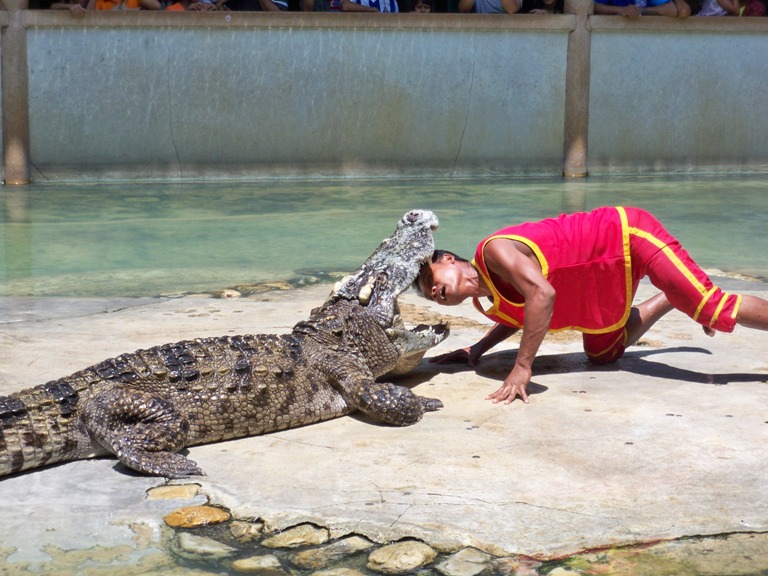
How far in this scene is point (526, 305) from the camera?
3414 mm

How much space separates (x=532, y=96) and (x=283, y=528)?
857 centimetres

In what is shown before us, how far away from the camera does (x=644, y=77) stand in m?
10.7

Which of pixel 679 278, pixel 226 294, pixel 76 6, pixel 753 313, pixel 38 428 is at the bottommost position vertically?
pixel 226 294

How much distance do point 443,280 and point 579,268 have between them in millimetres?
464

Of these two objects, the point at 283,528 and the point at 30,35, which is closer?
the point at 283,528

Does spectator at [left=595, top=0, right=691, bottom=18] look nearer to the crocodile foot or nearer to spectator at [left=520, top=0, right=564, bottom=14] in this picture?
spectator at [left=520, top=0, right=564, bottom=14]

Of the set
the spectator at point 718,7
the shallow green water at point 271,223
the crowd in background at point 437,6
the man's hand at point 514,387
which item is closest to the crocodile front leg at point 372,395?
the man's hand at point 514,387

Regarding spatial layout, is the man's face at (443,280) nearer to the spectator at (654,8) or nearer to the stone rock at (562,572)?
the stone rock at (562,572)

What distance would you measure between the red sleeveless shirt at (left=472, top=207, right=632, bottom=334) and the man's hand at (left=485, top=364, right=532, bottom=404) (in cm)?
26

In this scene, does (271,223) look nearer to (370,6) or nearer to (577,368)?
(370,6)

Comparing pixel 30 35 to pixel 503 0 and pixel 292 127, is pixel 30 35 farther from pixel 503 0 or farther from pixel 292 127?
pixel 503 0

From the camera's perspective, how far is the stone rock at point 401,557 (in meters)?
2.28

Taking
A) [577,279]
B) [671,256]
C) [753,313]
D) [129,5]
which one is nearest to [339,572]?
[577,279]

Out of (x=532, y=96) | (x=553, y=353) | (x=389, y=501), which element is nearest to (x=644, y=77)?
(x=532, y=96)
